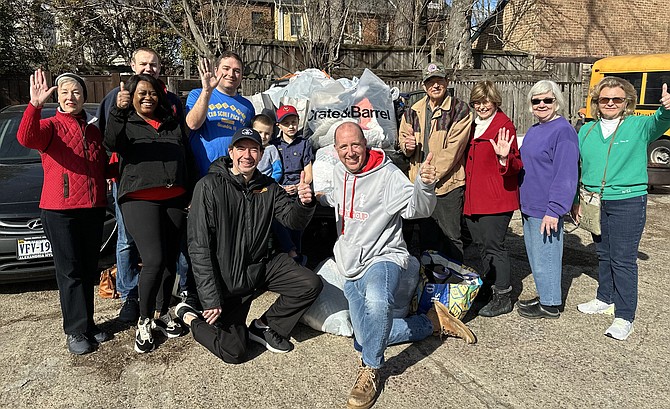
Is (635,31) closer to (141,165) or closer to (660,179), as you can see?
(660,179)

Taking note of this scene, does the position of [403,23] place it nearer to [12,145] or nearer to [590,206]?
[12,145]

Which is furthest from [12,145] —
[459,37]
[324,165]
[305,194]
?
[459,37]

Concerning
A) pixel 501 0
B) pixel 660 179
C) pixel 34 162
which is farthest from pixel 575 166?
pixel 501 0

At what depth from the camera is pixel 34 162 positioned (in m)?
5.46

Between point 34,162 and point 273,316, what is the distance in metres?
3.46

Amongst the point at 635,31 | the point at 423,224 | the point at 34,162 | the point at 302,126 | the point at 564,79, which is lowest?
the point at 423,224

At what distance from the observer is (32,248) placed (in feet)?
14.2

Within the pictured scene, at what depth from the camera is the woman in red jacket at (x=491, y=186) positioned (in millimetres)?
4008

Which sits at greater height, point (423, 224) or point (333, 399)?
point (423, 224)

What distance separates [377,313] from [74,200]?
210 cm

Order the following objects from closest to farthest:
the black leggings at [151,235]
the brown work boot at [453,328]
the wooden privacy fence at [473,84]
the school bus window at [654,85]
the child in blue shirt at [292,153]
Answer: the black leggings at [151,235], the brown work boot at [453,328], the child in blue shirt at [292,153], the school bus window at [654,85], the wooden privacy fence at [473,84]

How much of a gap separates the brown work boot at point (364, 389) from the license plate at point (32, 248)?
2.91 meters

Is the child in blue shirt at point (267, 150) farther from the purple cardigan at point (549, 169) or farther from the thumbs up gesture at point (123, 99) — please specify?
the purple cardigan at point (549, 169)

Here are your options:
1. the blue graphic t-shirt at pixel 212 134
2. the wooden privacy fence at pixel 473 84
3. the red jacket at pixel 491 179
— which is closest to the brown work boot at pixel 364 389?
the red jacket at pixel 491 179
